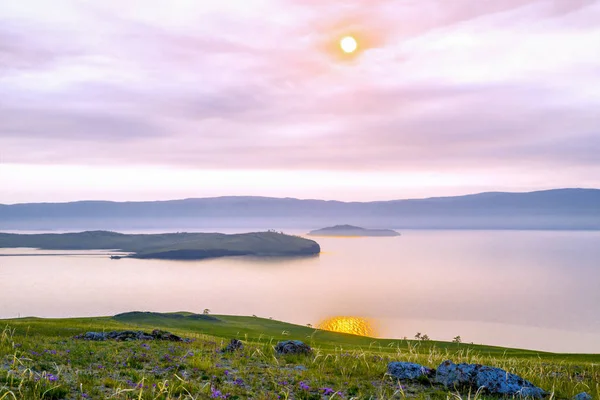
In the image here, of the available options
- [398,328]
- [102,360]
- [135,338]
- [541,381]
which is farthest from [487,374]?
[398,328]

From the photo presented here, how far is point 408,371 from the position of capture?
51.9 ft

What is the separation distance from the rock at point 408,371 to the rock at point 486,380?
1.65ft

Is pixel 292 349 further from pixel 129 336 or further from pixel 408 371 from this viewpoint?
pixel 129 336

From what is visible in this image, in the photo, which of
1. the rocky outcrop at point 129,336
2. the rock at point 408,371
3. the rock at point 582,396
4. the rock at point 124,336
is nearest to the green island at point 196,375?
the rock at point 408,371

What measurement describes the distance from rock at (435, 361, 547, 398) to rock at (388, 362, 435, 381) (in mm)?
503

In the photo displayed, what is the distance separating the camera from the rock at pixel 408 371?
1561 centimetres

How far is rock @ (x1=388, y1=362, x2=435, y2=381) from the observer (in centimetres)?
1561

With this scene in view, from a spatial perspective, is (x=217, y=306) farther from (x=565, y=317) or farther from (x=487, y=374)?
(x=487, y=374)

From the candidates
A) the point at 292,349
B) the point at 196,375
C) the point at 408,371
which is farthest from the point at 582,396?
the point at 196,375

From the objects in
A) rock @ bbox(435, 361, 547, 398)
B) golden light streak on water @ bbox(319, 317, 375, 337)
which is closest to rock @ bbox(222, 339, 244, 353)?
rock @ bbox(435, 361, 547, 398)

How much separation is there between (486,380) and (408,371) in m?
2.37

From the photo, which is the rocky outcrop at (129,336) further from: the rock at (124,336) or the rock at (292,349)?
the rock at (292,349)

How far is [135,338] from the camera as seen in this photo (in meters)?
23.2

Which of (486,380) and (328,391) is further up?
(486,380)
